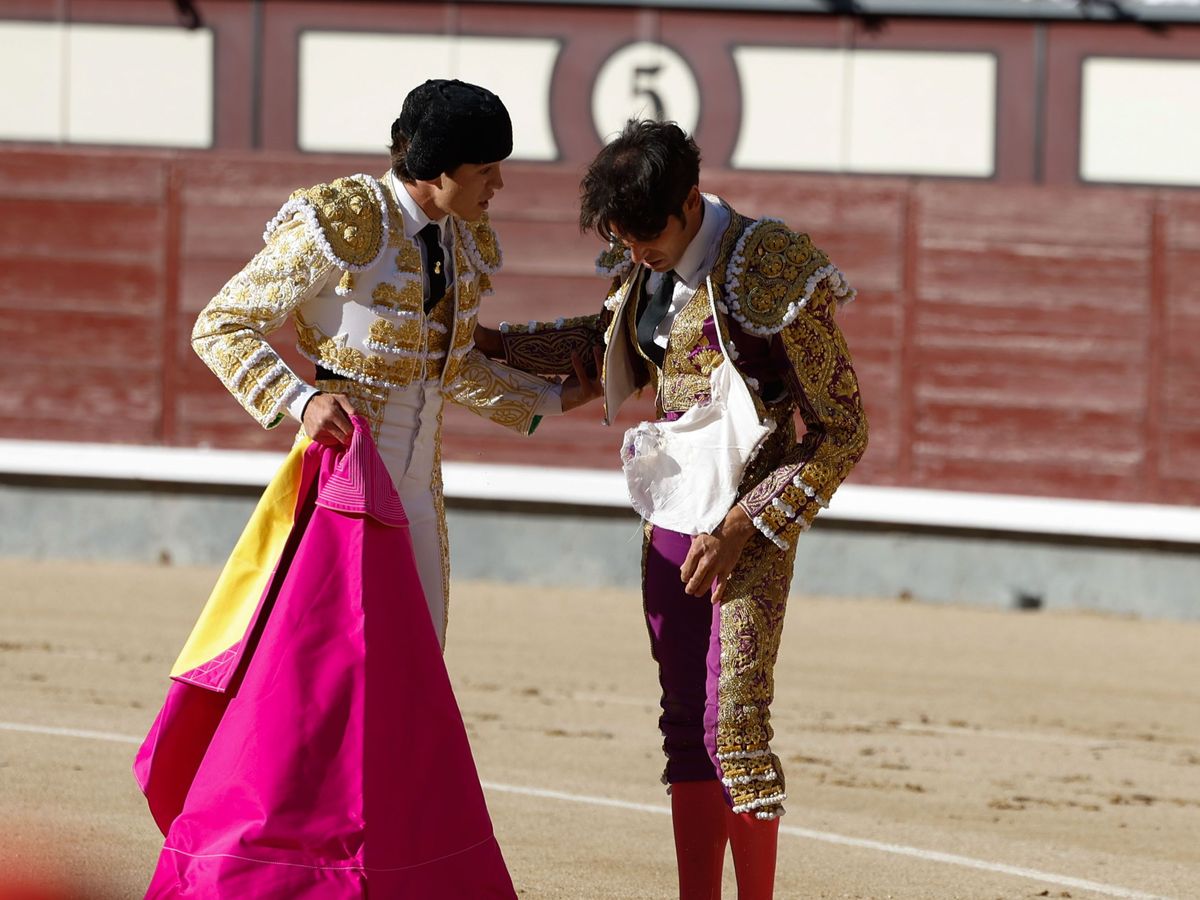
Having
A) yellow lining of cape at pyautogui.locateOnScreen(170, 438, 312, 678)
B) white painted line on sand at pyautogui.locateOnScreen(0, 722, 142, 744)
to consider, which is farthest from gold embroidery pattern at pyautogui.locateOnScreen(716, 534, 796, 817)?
white painted line on sand at pyautogui.locateOnScreen(0, 722, 142, 744)

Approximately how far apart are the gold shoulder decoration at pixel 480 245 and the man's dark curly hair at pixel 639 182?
399 millimetres

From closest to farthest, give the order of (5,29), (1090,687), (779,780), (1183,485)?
(779,780) → (1090,687) → (1183,485) → (5,29)

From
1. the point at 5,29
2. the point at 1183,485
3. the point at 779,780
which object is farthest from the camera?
the point at 5,29

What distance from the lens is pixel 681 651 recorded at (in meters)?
3.23

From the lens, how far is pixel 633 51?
8570 millimetres

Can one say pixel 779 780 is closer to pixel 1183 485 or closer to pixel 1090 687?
pixel 1090 687

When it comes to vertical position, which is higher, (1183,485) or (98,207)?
(98,207)

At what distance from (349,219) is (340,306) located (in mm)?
143

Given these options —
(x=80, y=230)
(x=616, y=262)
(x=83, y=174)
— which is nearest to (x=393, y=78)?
(x=83, y=174)

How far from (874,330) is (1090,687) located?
2353 mm

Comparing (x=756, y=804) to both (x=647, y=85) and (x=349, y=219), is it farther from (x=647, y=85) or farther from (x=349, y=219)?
(x=647, y=85)

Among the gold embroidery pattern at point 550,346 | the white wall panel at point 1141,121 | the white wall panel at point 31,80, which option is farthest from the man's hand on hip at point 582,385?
the white wall panel at point 31,80

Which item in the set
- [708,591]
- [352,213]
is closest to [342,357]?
[352,213]

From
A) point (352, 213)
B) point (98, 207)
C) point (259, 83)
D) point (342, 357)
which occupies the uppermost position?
point (259, 83)
